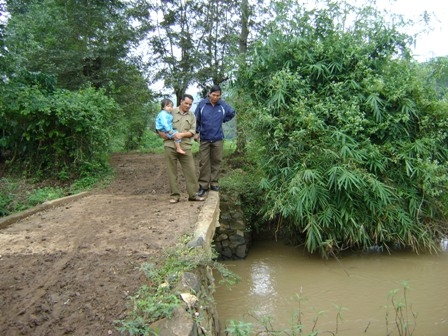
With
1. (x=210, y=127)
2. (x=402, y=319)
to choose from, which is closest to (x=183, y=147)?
(x=210, y=127)

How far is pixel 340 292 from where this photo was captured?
5605 mm

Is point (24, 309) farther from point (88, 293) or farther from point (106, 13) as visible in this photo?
point (106, 13)

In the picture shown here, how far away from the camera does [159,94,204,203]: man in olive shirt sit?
6152mm

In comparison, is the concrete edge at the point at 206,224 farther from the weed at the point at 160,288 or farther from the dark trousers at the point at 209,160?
the dark trousers at the point at 209,160

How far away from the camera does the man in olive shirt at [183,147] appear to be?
6152 millimetres

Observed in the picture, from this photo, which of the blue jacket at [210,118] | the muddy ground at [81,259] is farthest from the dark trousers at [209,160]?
the muddy ground at [81,259]

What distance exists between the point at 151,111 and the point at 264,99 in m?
9.96

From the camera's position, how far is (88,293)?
125 inches

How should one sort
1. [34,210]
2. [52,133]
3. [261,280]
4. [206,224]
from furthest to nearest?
[52,133] → [34,210] → [261,280] → [206,224]

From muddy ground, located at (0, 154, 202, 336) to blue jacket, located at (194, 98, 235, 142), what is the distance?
118 cm

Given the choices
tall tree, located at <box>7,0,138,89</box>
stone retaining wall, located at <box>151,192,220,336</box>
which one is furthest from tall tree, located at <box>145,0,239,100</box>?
stone retaining wall, located at <box>151,192,220,336</box>

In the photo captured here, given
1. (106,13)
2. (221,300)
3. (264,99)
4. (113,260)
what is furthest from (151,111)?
(113,260)

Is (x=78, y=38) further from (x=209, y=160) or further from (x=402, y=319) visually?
(x=402, y=319)

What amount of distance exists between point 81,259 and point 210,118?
3285mm
